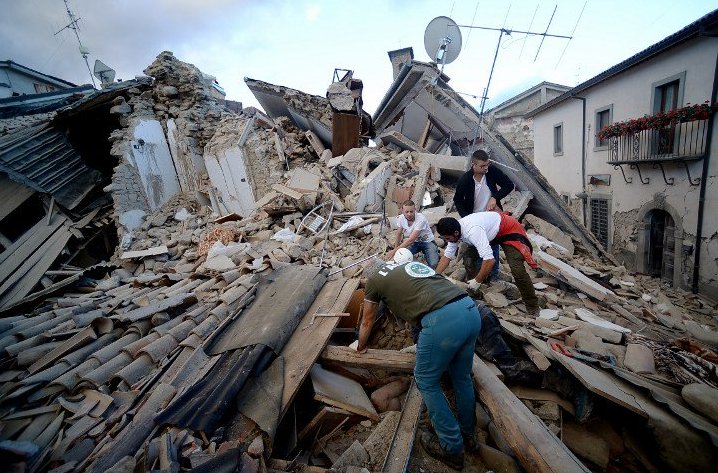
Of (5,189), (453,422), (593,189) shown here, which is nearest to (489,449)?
(453,422)

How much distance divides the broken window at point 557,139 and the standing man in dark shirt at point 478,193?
1228 cm

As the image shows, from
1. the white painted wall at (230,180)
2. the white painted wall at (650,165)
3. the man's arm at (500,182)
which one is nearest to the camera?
the man's arm at (500,182)

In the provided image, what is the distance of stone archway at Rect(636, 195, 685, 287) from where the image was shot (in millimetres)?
8562

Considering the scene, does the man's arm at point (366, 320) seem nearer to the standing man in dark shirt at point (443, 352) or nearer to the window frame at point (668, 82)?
the standing man in dark shirt at point (443, 352)

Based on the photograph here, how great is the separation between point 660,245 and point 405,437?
39.7 feet

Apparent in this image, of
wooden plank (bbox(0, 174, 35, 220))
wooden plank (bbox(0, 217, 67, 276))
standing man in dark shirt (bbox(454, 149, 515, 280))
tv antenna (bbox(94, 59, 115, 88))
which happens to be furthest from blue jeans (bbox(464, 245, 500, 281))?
tv antenna (bbox(94, 59, 115, 88))

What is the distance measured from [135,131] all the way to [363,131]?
7017mm

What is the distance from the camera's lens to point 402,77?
23.5ft

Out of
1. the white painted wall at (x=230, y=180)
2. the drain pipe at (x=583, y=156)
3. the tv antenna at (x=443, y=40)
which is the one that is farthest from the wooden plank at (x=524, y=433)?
the drain pipe at (x=583, y=156)

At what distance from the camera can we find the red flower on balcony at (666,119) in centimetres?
697

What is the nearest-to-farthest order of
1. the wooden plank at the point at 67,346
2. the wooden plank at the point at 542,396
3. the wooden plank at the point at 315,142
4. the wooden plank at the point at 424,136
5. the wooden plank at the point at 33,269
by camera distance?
the wooden plank at the point at 542,396, the wooden plank at the point at 67,346, the wooden plank at the point at 33,269, the wooden plank at the point at 424,136, the wooden plank at the point at 315,142

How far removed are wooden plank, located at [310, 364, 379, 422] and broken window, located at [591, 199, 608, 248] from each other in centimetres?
1299

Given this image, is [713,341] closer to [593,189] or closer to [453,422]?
[453,422]

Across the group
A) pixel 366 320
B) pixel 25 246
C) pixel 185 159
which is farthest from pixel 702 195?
pixel 25 246
